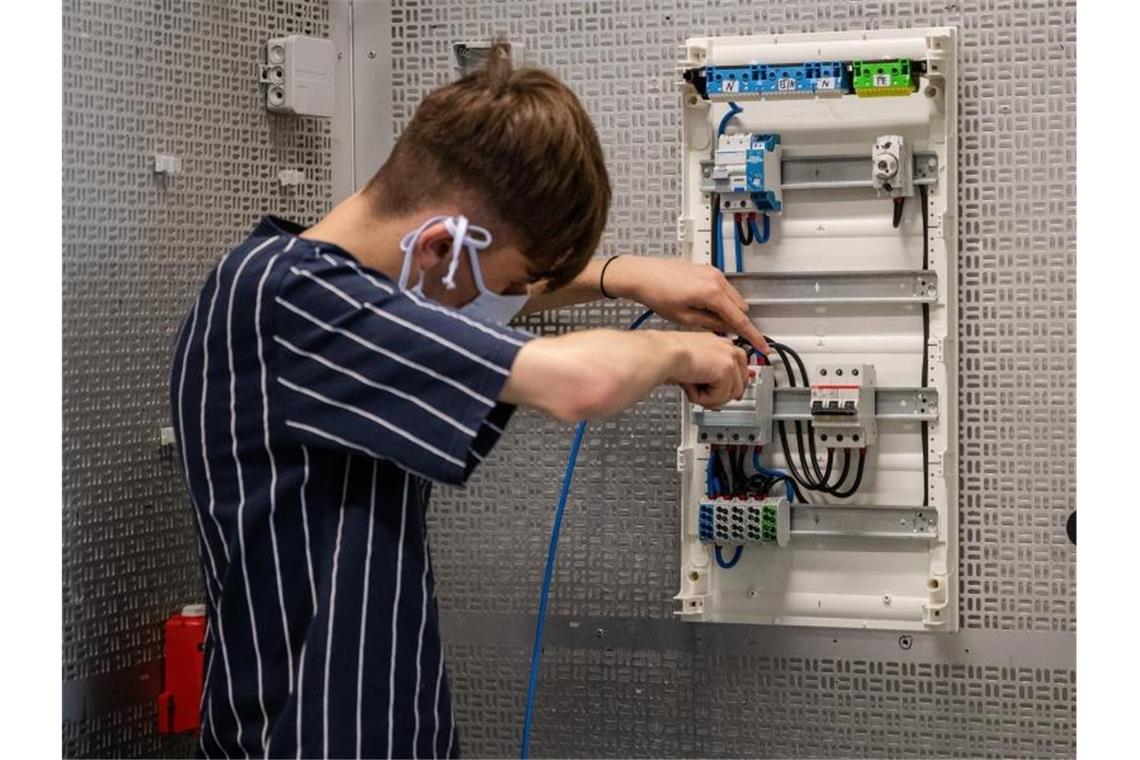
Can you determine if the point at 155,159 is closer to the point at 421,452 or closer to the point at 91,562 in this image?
the point at 91,562

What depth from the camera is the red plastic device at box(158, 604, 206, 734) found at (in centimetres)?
245

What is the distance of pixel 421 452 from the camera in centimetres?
178

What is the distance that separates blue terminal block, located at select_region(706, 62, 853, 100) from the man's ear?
Result: 834 mm

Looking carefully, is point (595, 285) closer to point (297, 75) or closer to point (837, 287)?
point (837, 287)

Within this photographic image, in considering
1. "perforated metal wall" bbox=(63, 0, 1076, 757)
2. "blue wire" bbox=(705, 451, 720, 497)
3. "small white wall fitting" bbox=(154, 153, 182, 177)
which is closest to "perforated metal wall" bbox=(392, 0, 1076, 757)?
"perforated metal wall" bbox=(63, 0, 1076, 757)

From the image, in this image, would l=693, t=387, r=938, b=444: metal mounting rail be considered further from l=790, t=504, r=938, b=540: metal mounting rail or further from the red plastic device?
the red plastic device

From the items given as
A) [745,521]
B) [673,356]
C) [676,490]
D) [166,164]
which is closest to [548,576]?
[676,490]

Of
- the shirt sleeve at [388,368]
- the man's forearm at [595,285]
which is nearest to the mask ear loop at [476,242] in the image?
the shirt sleeve at [388,368]

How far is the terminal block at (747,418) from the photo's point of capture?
2.58 m

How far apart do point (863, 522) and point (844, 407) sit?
0.21 metres

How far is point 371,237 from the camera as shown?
192cm

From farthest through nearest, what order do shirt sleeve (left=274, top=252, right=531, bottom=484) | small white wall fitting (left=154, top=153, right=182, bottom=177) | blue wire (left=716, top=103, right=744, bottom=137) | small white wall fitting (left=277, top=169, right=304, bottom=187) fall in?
small white wall fitting (left=277, top=169, right=304, bottom=187), blue wire (left=716, top=103, right=744, bottom=137), small white wall fitting (left=154, top=153, right=182, bottom=177), shirt sleeve (left=274, top=252, right=531, bottom=484)

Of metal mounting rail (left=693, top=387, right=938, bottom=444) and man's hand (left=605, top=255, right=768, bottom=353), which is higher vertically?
man's hand (left=605, top=255, right=768, bottom=353)

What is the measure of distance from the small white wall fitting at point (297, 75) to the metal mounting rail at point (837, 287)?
805mm
